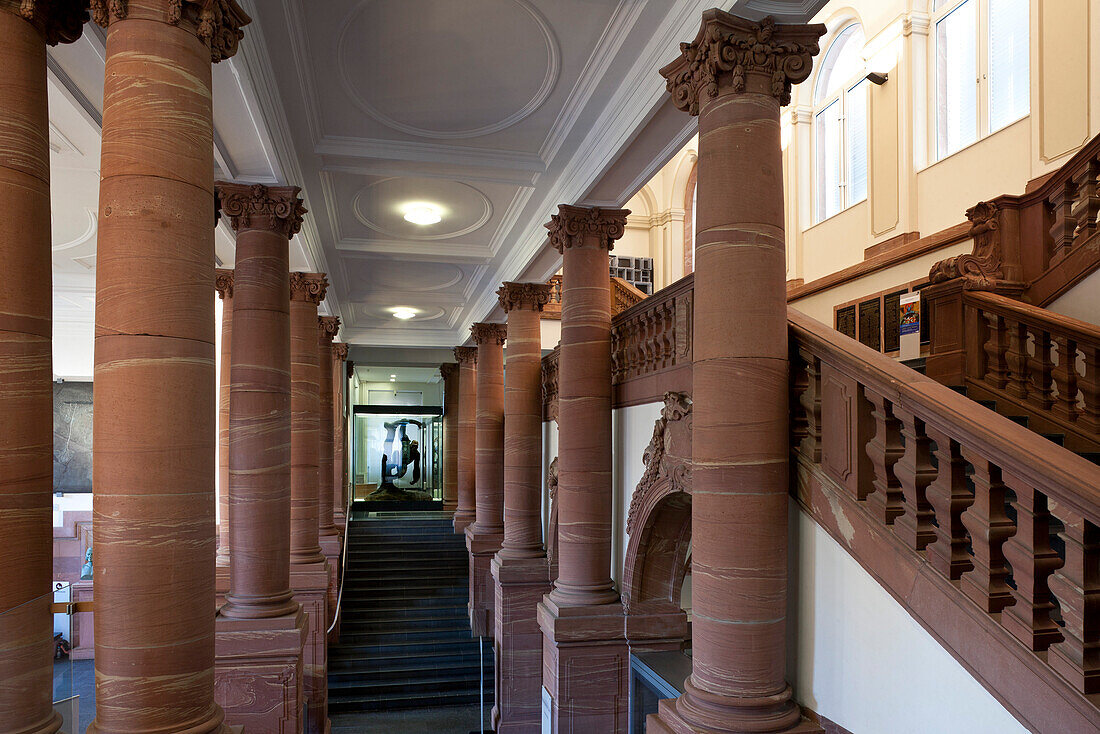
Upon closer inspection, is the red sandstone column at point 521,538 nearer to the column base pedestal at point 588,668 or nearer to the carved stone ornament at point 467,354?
the column base pedestal at point 588,668

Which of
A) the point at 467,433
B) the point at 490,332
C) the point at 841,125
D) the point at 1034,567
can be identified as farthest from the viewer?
the point at 467,433

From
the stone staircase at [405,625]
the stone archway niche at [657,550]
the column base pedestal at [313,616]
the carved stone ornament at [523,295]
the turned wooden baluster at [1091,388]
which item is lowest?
the stone staircase at [405,625]

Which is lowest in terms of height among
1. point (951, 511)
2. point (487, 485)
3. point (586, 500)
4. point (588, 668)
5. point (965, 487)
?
point (588, 668)

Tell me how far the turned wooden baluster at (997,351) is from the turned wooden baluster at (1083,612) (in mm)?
3575

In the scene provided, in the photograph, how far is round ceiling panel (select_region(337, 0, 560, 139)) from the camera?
18.7ft

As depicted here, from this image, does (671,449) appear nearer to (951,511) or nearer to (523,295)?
(951,511)

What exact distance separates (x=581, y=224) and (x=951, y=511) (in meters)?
5.48

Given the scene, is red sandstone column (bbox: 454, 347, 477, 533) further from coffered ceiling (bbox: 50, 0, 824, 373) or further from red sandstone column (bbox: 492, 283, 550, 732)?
coffered ceiling (bbox: 50, 0, 824, 373)

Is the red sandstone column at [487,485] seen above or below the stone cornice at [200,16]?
below

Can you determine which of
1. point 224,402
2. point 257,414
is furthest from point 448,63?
point 224,402

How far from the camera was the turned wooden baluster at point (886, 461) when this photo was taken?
12.7 ft

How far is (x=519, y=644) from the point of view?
11.4m

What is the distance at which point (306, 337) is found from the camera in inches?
428

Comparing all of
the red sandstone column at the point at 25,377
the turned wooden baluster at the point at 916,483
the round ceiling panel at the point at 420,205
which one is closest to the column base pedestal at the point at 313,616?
the round ceiling panel at the point at 420,205
